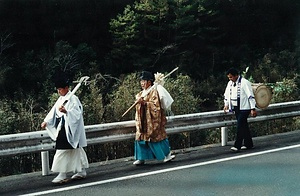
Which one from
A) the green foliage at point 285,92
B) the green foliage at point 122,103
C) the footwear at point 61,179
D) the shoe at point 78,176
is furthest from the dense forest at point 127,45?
the footwear at point 61,179

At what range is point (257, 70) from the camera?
29.1 m

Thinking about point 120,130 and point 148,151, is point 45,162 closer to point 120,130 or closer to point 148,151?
point 120,130

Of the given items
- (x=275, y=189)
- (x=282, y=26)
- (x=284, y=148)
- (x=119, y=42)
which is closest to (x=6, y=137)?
(x=275, y=189)

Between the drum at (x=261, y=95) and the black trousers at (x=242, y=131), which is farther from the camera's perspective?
the drum at (x=261, y=95)

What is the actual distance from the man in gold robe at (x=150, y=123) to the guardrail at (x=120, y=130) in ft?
0.77

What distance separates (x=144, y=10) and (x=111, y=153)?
20803 mm

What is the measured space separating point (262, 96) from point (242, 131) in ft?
2.96

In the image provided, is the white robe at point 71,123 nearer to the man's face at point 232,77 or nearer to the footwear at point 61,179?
the footwear at point 61,179

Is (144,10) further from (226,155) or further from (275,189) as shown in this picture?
(275,189)

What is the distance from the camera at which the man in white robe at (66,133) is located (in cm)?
678

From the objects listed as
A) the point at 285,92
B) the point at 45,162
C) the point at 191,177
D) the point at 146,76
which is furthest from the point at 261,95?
the point at 285,92

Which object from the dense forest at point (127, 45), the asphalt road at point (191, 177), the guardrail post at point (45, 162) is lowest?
the asphalt road at point (191, 177)

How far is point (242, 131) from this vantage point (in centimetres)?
887

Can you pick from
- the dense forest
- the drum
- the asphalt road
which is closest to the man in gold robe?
the asphalt road
